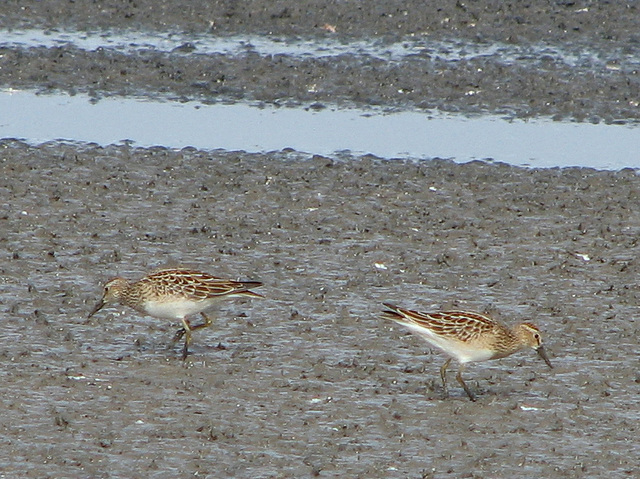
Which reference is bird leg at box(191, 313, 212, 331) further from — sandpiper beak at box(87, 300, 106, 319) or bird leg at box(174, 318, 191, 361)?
sandpiper beak at box(87, 300, 106, 319)

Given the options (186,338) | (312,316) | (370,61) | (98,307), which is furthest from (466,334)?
(370,61)

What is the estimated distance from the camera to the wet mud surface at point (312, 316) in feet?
26.6

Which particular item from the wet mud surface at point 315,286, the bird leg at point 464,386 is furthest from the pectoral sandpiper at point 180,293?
the bird leg at point 464,386

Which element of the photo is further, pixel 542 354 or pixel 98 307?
pixel 98 307

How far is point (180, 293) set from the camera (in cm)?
964

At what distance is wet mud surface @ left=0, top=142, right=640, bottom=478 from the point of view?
8.10m

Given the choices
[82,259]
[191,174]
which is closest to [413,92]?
[191,174]

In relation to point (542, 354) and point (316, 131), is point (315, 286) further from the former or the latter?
point (316, 131)

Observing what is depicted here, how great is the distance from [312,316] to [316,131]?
19.4 ft

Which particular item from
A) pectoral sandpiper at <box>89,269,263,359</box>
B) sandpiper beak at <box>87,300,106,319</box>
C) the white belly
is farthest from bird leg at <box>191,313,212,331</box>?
sandpiper beak at <box>87,300,106,319</box>

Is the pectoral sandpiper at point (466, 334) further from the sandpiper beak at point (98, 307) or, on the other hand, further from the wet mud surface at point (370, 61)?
the wet mud surface at point (370, 61)

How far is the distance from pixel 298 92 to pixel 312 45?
222cm

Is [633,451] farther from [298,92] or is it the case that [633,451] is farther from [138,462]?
[298,92]

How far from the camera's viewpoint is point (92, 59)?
1859 centimetres
